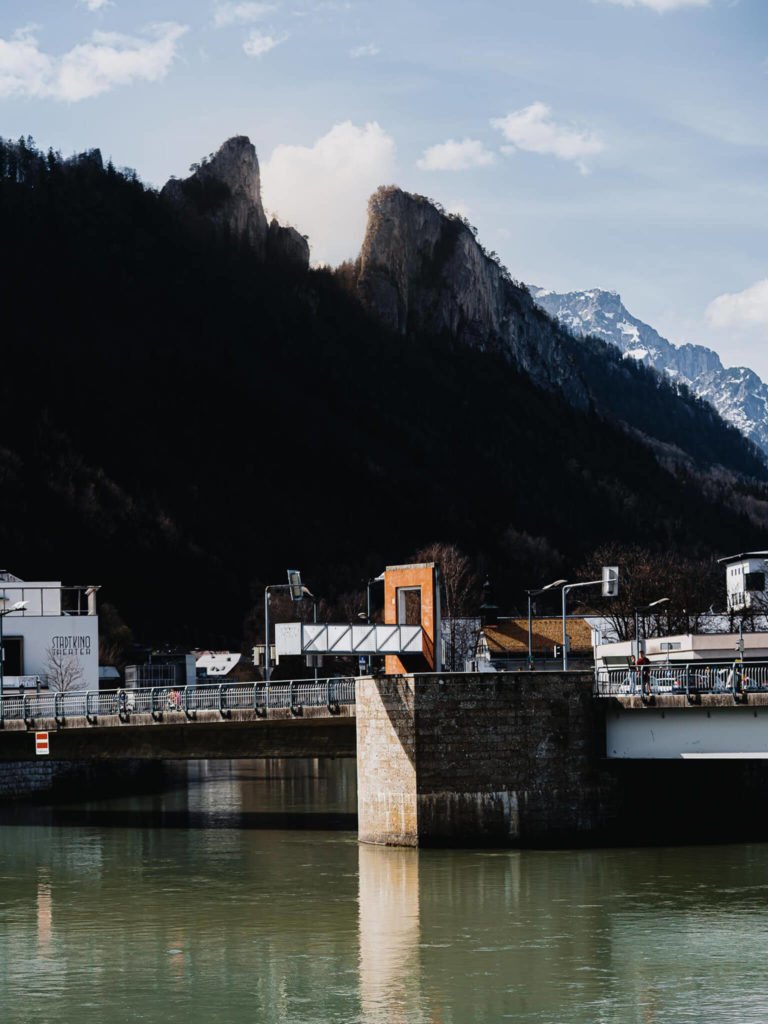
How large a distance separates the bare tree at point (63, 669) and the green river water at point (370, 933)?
168ft

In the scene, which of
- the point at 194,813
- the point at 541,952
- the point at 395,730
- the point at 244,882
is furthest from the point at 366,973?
the point at 194,813

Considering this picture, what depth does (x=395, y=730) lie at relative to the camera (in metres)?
66.0

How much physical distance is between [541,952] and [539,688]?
747 inches

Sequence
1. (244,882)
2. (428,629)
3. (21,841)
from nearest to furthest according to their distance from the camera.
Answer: (244,882), (428,629), (21,841)

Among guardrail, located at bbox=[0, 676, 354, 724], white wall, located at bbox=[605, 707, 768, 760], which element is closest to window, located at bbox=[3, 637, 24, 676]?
guardrail, located at bbox=[0, 676, 354, 724]

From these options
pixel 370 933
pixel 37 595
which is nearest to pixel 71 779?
pixel 37 595

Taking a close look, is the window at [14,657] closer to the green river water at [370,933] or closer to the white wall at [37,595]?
the white wall at [37,595]

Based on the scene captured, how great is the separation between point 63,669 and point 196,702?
5296 cm

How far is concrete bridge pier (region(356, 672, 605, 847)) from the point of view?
6538cm

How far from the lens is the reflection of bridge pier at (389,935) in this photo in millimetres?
42438

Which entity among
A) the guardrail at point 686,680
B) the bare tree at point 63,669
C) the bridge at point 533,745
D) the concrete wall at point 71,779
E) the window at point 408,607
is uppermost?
the window at point 408,607

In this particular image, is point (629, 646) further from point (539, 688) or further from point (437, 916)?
point (437, 916)

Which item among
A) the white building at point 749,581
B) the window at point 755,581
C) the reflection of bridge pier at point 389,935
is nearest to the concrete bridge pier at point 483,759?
the reflection of bridge pier at point 389,935

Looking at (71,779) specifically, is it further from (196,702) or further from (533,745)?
(533,745)
